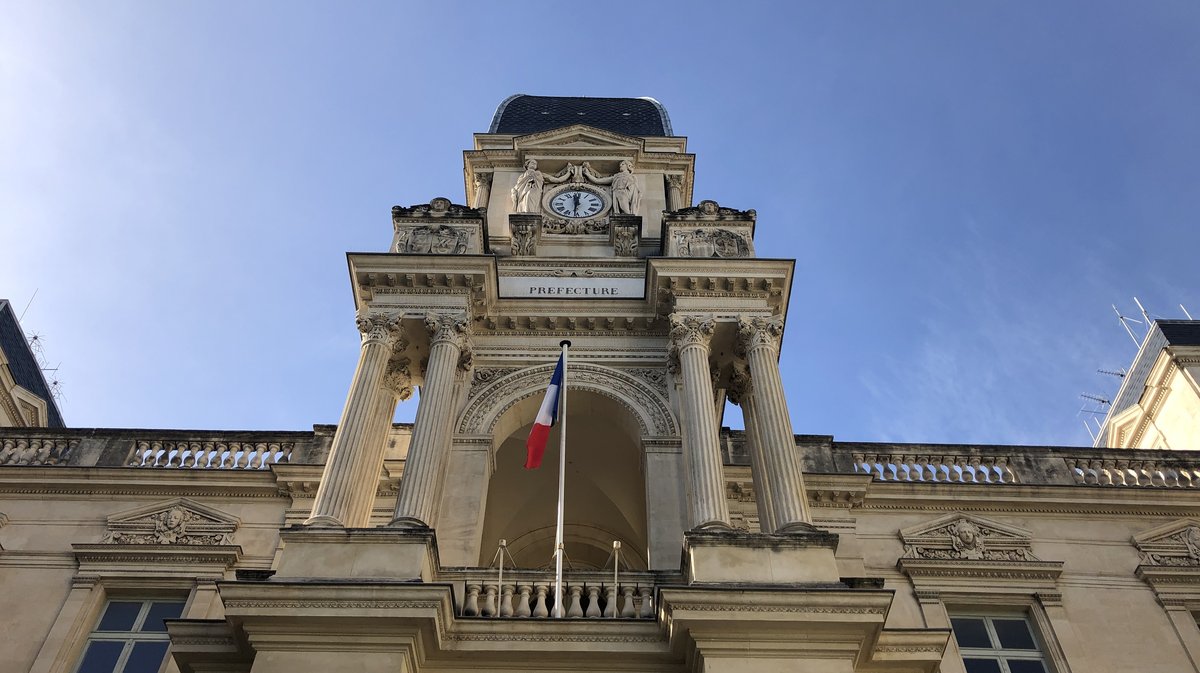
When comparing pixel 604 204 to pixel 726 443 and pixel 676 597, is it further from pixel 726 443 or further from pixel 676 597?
pixel 676 597

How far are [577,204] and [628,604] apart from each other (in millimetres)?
10905

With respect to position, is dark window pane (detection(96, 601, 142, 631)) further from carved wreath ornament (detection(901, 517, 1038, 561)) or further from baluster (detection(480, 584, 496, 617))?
carved wreath ornament (detection(901, 517, 1038, 561))

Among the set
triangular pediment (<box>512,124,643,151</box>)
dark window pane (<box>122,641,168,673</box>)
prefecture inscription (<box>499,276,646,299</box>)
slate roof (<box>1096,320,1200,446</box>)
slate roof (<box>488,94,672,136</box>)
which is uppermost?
slate roof (<box>488,94,672,136</box>)

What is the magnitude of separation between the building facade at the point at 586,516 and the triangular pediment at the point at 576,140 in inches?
113

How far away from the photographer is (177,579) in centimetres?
1552

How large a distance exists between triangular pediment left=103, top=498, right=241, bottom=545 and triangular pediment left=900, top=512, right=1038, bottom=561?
1142cm

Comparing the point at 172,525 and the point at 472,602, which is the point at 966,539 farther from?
the point at 172,525

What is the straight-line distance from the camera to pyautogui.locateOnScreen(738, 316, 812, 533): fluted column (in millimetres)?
13547

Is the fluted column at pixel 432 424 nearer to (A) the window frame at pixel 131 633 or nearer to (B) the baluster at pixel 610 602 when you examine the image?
(B) the baluster at pixel 610 602

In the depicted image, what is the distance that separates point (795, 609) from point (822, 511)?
18.2 ft

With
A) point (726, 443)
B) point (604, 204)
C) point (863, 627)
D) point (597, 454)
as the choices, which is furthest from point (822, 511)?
point (604, 204)

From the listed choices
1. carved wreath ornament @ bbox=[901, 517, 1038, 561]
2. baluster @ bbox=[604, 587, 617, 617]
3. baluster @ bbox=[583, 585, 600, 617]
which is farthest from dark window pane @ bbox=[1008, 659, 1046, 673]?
baluster @ bbox=[583, 585, 600, 617]

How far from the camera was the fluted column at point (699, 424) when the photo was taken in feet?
44.3

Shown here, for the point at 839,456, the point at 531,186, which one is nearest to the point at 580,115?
the point at 531,186
